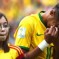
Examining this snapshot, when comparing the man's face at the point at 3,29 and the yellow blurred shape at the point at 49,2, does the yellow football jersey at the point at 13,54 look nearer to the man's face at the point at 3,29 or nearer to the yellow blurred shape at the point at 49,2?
the man's face at the point at 3,29

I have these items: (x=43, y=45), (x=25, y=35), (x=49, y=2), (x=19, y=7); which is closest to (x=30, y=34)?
(x=25, y=35)

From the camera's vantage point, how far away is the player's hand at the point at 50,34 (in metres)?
2.75

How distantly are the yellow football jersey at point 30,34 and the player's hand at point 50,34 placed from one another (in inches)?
6.9

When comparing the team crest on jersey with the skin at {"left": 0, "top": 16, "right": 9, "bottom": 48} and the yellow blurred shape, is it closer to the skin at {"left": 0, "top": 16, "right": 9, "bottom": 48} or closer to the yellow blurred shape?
the skin at {"left": 0, "top": 16, "right": 9, "bottom": 48}

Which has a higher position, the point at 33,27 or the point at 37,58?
the point at 33,27

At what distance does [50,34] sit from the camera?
2.76m

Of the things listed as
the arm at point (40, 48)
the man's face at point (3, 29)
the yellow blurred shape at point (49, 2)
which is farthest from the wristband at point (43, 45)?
the yellow blurred shape at point (49, 2)

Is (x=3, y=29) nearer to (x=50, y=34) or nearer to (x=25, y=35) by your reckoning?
(x=25, y=35)

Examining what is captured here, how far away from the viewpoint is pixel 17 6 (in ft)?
17.2

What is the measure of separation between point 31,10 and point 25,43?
221 centimetres

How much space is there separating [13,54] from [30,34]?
0.32 meters

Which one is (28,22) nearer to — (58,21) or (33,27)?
(33,27)

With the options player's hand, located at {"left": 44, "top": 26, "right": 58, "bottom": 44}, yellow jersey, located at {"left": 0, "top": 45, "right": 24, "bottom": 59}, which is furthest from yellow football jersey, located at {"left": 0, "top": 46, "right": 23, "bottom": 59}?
player's hand, located at {"left": 44, "top": 26, "right": 58, "bottom": 44}

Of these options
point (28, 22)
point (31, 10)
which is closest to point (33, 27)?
point (28, 22)
